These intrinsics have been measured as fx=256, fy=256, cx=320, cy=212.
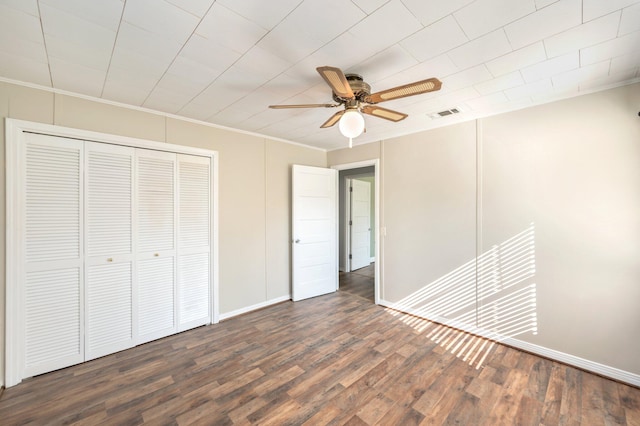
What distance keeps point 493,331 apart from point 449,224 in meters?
1.26

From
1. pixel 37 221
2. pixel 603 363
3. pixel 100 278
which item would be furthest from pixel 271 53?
pixel 603 363

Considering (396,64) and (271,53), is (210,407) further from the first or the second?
(396,64)

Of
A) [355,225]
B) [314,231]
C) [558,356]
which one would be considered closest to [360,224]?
[355,225]

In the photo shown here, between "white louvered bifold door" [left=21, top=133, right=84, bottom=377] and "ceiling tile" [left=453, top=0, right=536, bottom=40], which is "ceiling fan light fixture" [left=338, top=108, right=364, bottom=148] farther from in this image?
"white louvered bifold door" [left=21, top=133, right=84, bottom=377]

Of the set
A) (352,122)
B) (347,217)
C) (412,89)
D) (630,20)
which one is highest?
(630,20)

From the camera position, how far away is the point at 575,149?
237 cm

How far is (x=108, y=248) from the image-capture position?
2561 millimetres

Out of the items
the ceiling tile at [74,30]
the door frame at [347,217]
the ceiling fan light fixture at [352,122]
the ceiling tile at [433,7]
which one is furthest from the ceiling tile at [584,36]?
the door frame at [347,217]

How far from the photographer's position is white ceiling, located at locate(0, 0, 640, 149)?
1373mm

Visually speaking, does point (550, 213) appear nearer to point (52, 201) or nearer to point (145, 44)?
point (145, 44)

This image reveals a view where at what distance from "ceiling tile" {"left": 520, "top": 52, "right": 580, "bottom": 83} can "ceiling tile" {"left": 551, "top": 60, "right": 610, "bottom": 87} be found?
0.29 feet

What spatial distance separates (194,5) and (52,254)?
8.05 ft

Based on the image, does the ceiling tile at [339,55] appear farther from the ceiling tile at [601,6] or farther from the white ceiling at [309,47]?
the ceiling tile at [601,6]

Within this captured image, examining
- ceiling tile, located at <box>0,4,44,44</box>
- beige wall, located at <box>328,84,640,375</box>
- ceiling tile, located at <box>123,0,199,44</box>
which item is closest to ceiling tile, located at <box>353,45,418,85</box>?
ceiling tile, located at <box>123,0,199,44</box>
